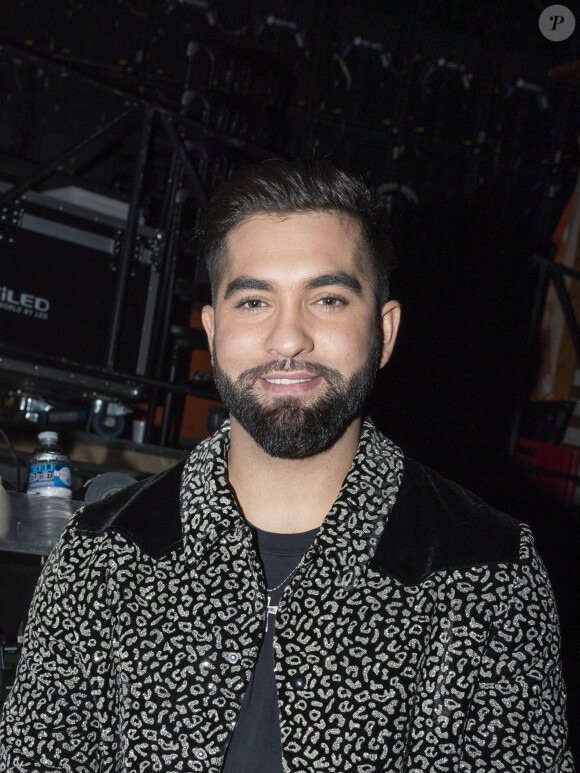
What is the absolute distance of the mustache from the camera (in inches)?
66.7

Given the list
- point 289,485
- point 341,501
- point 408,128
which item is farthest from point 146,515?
point 408,128

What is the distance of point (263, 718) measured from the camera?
156 cm

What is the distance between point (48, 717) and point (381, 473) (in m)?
0.81

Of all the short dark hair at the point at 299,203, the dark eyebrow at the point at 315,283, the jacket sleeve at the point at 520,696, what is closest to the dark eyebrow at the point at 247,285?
the dark eyebrow at the point at 315,283

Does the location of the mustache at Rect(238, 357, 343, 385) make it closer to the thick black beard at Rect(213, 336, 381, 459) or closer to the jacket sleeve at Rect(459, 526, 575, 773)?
the thick black beard at Rect(213, 336, 381, 459)

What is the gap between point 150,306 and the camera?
4.18m

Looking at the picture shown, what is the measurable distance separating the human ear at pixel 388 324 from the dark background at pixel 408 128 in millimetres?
2518

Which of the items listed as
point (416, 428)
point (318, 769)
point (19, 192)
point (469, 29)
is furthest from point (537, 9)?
point (318, 769)

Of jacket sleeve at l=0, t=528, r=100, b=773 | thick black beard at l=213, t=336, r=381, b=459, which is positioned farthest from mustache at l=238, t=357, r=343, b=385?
jacket sleeve at l=0, t=528, r=100, b=773

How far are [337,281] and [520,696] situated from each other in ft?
2.84

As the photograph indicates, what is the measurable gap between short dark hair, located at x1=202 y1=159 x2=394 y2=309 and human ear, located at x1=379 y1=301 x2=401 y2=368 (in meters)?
0.02

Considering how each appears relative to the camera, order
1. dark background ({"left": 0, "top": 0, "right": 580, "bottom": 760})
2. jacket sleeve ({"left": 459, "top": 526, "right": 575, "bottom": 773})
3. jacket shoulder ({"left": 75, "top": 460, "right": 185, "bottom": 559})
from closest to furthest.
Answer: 1. jacket sleeve ({"left": 459, "top": 526, "right": 575, "bottom": 773})
2. jacket shoulder ({"left": 75, "top": 460, "right": 185, "bottom": 559})
3. dark background ({"left": 0, "top": 0, "right": 580, "bottom": 760})

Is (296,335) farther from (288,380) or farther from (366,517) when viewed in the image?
(366,517)

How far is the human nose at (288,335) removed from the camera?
1.68 metres
